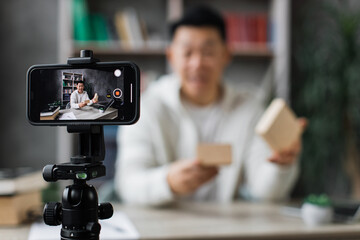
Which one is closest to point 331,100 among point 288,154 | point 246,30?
point 246,30

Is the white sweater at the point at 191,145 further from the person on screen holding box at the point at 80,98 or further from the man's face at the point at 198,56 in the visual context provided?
the person on screen holding box at the point at 80,98

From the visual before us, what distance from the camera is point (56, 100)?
626 mm

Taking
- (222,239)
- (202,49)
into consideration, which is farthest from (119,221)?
(202,49)

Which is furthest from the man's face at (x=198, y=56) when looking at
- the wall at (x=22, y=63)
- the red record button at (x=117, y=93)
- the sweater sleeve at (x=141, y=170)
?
the wall at (x=22, y=63)

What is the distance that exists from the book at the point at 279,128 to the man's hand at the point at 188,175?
0.21m

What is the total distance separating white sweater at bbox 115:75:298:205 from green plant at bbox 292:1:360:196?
30.4 inches

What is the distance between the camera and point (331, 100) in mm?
2664

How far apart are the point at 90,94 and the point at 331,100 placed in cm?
234

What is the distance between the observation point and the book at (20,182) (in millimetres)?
1083

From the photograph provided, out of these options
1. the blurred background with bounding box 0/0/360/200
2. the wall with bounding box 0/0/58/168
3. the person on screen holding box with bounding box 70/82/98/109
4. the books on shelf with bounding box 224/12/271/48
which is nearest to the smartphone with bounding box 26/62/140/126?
the person on screen holding box with bounding box 70/82/98/109

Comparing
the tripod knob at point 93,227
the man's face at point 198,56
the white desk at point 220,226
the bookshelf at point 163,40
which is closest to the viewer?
the tripod knob at point 93,227

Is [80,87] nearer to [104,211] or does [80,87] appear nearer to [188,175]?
[104,211]

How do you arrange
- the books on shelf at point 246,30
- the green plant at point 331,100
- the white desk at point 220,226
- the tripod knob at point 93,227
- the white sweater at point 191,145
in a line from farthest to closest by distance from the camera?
1. the books on shelf at point 246,30
2. the green plant at point 331,100
3. the white sweater at point 191,145
4. the white desk at point 220,226
5. the tripod knob at point 93,227

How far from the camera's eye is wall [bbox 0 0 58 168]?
9.95ft
